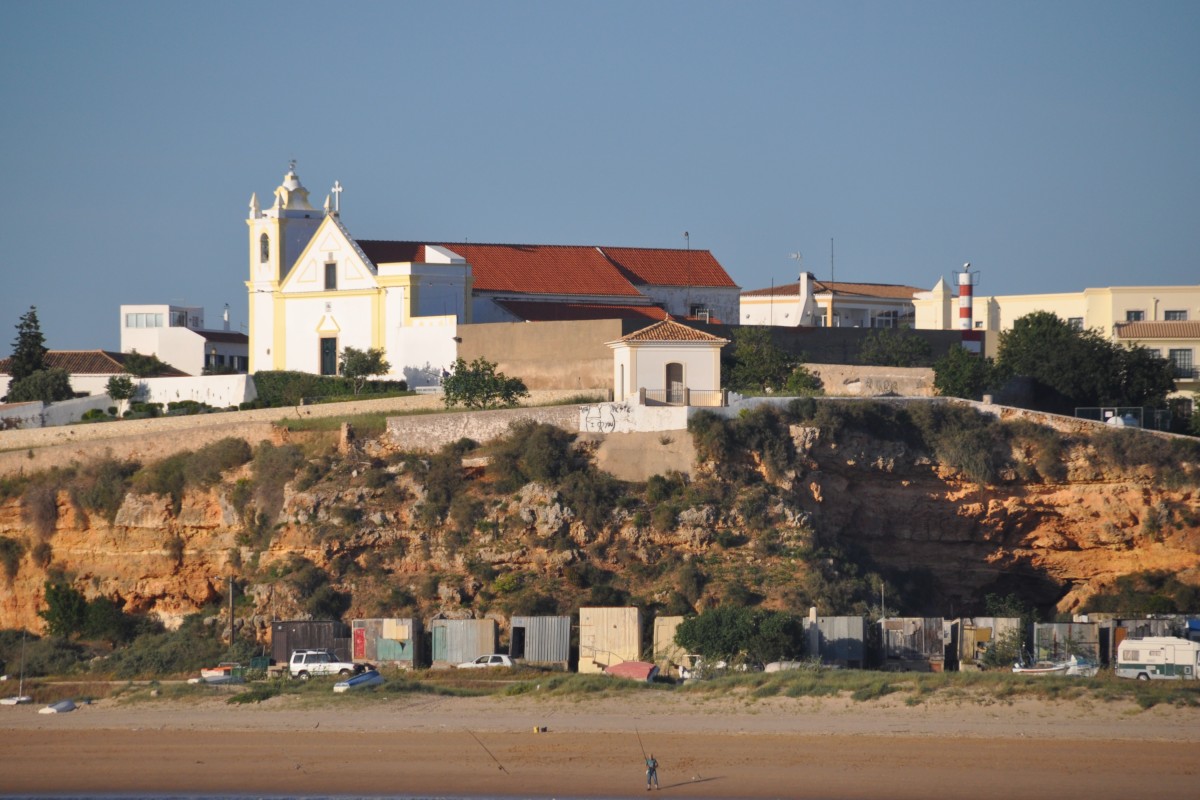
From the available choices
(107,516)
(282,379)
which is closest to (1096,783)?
(107,516)

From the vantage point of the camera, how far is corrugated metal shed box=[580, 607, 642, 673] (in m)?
34.8

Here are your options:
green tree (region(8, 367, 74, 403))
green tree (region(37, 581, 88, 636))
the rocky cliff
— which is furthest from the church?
green tree (region(37, 581, 88, 636))

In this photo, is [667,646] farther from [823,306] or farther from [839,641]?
[823,306]

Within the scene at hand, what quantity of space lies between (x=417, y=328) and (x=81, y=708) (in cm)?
1796

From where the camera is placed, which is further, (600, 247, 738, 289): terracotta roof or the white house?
the white house

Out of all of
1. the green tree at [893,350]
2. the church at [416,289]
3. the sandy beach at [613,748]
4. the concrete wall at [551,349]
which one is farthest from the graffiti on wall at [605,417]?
the sandy beach at [613,748]

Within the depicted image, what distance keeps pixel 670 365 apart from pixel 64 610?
14359mm

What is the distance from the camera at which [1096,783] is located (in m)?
25.2

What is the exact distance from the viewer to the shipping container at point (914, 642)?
34500 mm

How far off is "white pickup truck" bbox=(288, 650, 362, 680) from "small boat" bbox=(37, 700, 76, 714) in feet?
13.5

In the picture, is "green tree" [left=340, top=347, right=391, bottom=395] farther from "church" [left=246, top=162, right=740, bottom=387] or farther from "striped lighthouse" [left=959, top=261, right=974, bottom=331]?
"striped lighthouse" [left=959, top=261, right=974, bottom=331]

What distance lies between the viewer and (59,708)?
32031 millimetres

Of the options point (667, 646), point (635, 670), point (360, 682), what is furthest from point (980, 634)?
point (360, 682)

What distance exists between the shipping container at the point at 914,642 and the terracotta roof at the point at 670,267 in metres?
21.1
